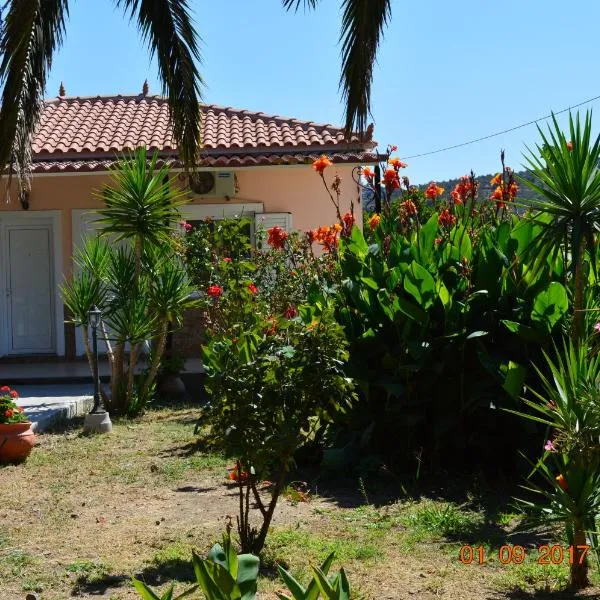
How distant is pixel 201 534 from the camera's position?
238 inches

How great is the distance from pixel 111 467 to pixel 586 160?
4524 mm

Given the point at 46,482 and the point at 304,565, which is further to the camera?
the point at 46,482

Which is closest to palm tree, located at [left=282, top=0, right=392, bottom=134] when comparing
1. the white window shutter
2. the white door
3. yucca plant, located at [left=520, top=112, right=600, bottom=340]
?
yucca plant, located at [left=520, top=112, right=600, bottom=340]

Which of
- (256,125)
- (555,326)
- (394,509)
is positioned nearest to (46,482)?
(394,509)

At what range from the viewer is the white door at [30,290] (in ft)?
52.4

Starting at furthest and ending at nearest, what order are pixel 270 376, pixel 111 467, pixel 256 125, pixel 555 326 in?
1. pixel 256 125
2. pixel 111 467
3. pixel 555 326
4. pixel 270 376

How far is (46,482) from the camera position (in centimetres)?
782

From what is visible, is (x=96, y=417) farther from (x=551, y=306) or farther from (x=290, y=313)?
(x=551, y=306)

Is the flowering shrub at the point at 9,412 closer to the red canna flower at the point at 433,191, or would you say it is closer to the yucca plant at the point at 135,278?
the yucca plant at the point at 135,278

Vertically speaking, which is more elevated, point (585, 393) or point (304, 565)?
point (585, 393)

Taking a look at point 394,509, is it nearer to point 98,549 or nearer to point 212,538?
point 212,538

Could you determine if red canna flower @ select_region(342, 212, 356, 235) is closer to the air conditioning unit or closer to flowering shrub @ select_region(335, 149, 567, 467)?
flowering shrub @ select_region(335, 149, 567, 467)

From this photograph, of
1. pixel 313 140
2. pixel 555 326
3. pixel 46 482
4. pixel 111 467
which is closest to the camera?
pixel 555 326

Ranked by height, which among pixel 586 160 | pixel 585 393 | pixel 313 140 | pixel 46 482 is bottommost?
pixel 46 482
